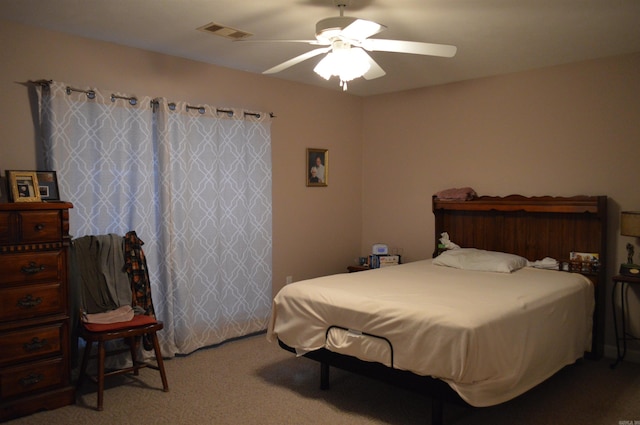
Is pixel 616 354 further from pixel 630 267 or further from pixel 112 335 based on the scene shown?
pixel 112 335

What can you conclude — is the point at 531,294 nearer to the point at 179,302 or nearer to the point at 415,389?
the point at 415,389

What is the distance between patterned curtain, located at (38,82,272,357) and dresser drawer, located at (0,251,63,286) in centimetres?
53

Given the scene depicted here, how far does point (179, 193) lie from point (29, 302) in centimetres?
145

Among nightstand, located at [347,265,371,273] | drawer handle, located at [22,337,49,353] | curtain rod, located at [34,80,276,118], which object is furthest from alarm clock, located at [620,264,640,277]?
drawer handle, located at [22,337,49,353]

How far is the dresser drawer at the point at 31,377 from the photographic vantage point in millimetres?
2809

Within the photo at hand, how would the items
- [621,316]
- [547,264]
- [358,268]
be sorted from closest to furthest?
[621,316] → [547,264] → [358,268]

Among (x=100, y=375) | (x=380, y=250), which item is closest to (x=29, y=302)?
(x=100, y=375)

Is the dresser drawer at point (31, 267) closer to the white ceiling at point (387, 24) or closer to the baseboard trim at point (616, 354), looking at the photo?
the white ceiling at point (387, 24)

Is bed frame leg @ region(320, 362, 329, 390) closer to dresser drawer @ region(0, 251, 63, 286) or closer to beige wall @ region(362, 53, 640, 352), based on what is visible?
dresser drawer @ region(0, 251, 63, 286)

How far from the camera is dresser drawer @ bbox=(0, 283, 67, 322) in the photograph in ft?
9.26

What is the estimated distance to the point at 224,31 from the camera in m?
3.43

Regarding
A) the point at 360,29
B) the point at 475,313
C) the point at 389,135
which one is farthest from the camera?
the point at 389,135

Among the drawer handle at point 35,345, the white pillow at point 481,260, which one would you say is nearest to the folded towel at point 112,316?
the drawer handle at point 35,345

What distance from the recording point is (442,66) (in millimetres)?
4324
